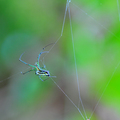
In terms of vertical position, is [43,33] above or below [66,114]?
above

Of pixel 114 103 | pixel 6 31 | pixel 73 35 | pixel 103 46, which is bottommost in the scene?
pixel 114 103

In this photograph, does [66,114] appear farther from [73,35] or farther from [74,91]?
[73,35]

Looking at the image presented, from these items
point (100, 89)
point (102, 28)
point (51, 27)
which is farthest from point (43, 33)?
point (100, 89)

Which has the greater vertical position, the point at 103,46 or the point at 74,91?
the point at 103,46

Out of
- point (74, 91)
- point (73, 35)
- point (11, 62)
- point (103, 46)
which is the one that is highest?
point (11, 62)

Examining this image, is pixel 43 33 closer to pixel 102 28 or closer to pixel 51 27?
pixel 51 27

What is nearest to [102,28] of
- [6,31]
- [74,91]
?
[74,91]
